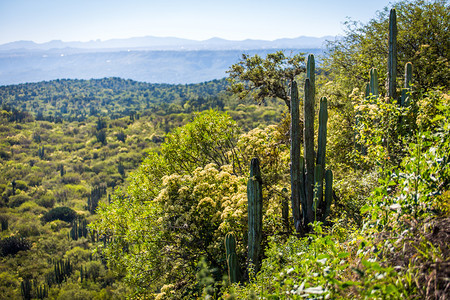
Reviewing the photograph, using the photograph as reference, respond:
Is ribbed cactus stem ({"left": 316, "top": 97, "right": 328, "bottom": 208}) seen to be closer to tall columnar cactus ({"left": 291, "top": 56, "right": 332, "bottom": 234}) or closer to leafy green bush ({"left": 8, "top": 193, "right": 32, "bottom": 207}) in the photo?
tall columnar cactus ({"left": 291, "top": 56, "right": 332, "bottom": 234})

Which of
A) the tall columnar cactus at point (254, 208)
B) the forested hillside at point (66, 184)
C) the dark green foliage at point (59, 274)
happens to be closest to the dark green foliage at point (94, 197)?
the forested hillside at point (66, 184)

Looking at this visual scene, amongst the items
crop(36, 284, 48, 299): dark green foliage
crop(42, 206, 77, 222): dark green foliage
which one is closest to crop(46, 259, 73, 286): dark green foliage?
crop(36, 284, 48, 299): dark green foliage

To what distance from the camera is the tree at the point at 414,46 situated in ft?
45.0

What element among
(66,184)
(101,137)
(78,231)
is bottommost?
(78,231)

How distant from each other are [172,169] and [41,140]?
15542cm

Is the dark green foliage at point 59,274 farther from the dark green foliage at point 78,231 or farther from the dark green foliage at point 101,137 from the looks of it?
the dark green foliage at point 101,137

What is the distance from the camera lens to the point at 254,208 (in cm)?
791

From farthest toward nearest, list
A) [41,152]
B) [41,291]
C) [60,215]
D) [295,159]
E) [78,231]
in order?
[41,152], [60,215], [78,231], [41,291], [295,159]

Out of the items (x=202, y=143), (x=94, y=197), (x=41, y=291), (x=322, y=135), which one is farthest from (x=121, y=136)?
(x=322, y=135)

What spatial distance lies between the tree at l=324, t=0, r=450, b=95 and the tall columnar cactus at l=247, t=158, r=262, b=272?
8864 mm

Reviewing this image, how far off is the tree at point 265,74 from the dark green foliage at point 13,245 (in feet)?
219

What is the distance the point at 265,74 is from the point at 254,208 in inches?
270

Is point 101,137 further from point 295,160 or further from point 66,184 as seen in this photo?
point 295,160

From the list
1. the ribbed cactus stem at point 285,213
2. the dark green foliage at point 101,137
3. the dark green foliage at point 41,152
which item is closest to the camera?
the ribbed cactus stem at point 285,213
